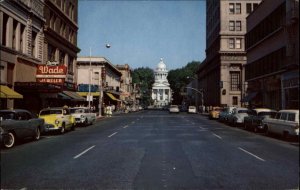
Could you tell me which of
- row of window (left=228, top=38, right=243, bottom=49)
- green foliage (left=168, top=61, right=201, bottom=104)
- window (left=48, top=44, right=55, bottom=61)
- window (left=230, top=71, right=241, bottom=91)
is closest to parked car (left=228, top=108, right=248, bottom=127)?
window (left=48, top=44, right=55, bottom=61)

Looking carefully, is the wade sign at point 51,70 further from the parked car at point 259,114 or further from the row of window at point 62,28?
the parked car at point 259,114

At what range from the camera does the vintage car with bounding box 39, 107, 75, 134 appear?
2589 centimetres

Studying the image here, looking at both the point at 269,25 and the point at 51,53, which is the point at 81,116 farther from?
the point at 269,25

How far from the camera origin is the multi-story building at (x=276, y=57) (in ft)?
7.00

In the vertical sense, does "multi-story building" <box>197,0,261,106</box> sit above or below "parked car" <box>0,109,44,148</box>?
above

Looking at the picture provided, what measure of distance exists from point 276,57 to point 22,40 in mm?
36521

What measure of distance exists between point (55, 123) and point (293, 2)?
994 inches

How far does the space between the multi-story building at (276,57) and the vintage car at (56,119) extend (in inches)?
948

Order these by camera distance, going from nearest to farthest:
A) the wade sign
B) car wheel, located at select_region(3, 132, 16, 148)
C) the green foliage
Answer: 1. car wheel, located at select_region(3, 132, 16, 148)
2. the wade sign
3. the green foliage

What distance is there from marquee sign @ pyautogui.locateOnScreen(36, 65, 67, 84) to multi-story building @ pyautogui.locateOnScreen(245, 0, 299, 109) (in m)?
36.1

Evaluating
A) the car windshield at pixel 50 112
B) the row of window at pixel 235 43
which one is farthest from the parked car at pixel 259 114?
the row of window at pixel 235 43

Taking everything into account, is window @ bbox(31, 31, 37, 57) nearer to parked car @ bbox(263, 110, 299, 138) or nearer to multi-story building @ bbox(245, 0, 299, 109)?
parked car @ bbox(263, 110, 299, 138)

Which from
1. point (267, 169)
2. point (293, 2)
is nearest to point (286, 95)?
point (293, 2)

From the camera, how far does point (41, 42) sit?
143 ft
